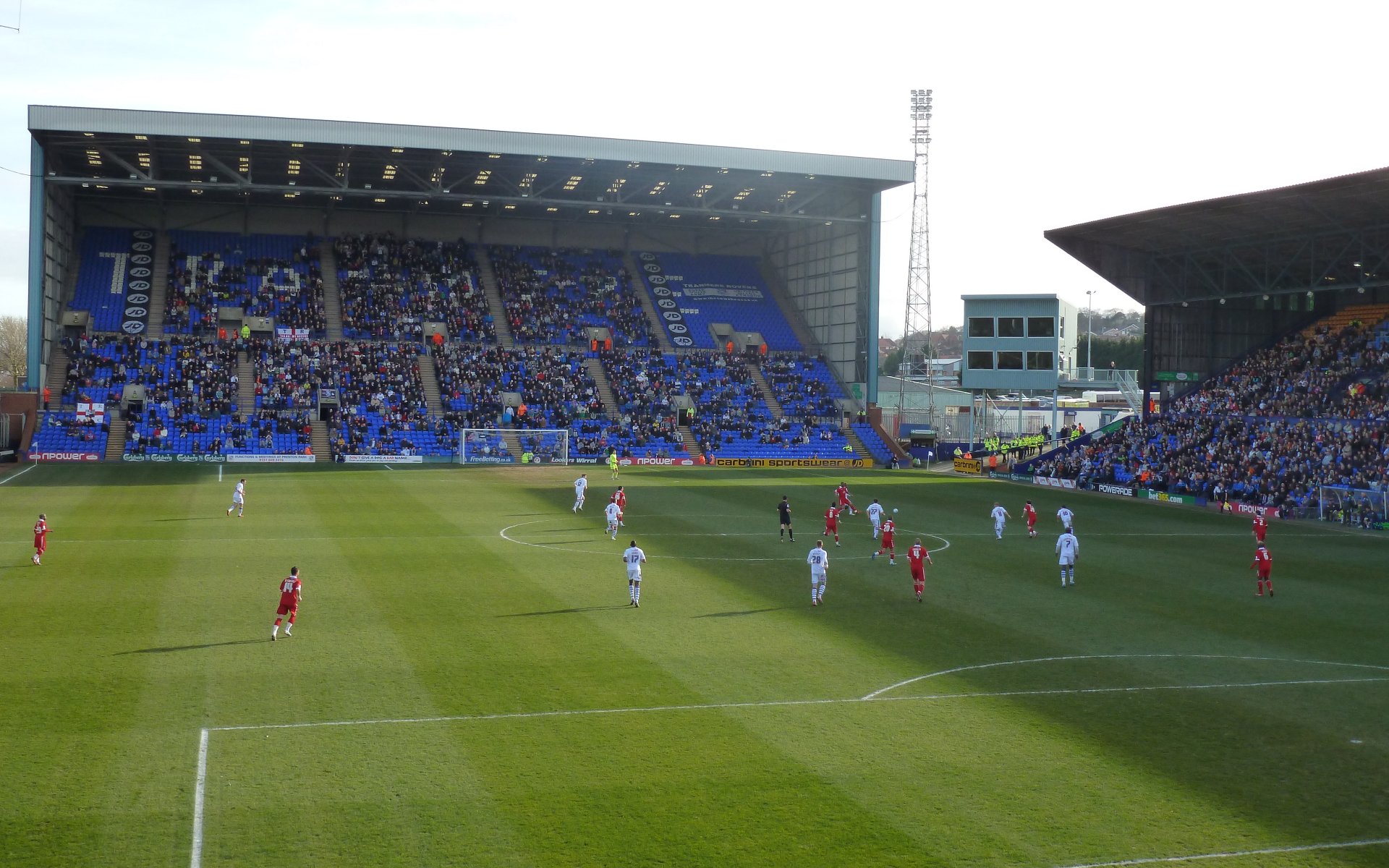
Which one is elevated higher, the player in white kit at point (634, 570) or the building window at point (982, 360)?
the building window at point (982, 360)

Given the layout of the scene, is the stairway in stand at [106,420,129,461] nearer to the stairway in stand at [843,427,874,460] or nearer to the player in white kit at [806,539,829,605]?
the stairway in stand at [843,427,874,460]

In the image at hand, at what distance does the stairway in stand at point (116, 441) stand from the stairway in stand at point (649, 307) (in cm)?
3408

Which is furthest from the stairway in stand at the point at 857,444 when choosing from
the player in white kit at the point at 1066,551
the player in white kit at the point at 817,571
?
the player in white kit at the point at 817,571

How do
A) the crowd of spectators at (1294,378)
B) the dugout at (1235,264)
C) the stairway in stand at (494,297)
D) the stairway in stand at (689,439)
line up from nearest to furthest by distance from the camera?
1. the dugout at (1235,264)
2. the crowd of spectators at (1294,378)
3. the stairway in stand at (689,439)
4. the stairway in stand at (494,297)

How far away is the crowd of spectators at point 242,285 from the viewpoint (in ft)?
233

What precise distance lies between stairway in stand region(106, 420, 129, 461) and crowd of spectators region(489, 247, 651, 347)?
25.0 metres

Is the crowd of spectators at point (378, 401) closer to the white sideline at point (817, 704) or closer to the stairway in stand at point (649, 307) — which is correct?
the stairway in stand at point (649, 307)

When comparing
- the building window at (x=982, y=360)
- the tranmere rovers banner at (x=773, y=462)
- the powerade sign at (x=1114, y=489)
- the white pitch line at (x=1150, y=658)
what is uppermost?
Answer: the building window at (x=982, y=360)

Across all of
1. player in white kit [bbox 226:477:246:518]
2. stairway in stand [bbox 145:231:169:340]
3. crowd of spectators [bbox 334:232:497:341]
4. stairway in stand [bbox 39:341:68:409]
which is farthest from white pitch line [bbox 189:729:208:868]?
stairway in stand [bbox 145:231:169:340]

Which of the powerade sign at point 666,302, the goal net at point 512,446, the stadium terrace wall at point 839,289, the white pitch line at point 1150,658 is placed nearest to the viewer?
the white pitch line at point 1150,658

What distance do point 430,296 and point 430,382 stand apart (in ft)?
28.8

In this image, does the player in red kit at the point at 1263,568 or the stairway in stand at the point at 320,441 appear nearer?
the player in red kit at the point at 1263,568

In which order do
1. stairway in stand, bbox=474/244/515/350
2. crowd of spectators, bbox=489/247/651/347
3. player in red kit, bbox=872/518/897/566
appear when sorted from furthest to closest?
1. crowd of spectators, bbox=489/247/651/347
2. stairway in stand, bbox=474/244/515/350
3. player in red kit, bbox=872/518/897/566

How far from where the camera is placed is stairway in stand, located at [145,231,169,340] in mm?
69375
